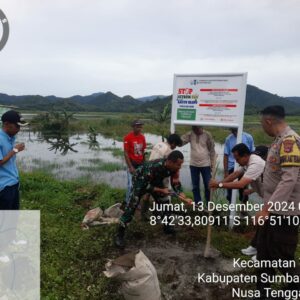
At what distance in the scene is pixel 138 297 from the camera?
313 cm

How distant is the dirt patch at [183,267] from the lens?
354 cm

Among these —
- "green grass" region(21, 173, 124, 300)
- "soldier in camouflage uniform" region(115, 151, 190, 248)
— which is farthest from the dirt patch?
"green grass" region(21, 173, 124, 300)

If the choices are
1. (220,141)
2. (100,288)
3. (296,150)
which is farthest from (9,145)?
(220,141)

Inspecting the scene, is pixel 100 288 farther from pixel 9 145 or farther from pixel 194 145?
pixel 194 145

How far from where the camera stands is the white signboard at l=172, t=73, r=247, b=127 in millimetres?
4953

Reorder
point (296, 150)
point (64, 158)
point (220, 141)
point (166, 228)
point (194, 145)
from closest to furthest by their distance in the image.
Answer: point (296, 150) < point (166, 228) < point (194, 145) < point (64, 158) < point (220, 141)

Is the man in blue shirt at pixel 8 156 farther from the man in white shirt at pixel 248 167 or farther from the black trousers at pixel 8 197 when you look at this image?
the man in white shirt at pixel 248 167

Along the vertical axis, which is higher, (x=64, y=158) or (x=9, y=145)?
(x=9, y=145)

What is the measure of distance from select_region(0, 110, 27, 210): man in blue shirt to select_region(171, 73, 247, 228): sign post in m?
2.61

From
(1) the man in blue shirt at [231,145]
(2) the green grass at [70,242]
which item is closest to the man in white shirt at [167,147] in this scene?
(1) the man in blue shirt at [231,145]

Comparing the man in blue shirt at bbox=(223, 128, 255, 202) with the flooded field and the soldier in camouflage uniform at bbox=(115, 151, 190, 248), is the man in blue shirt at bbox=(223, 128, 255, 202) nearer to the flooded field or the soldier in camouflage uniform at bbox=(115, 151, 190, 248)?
the soldier in camouflage uniform at bbox=(115, 151, 190, 248)

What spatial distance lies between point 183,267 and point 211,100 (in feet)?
8.36

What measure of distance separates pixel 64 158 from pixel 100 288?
1271 centimetres

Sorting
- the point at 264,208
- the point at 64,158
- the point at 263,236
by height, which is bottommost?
the point at 64,158
